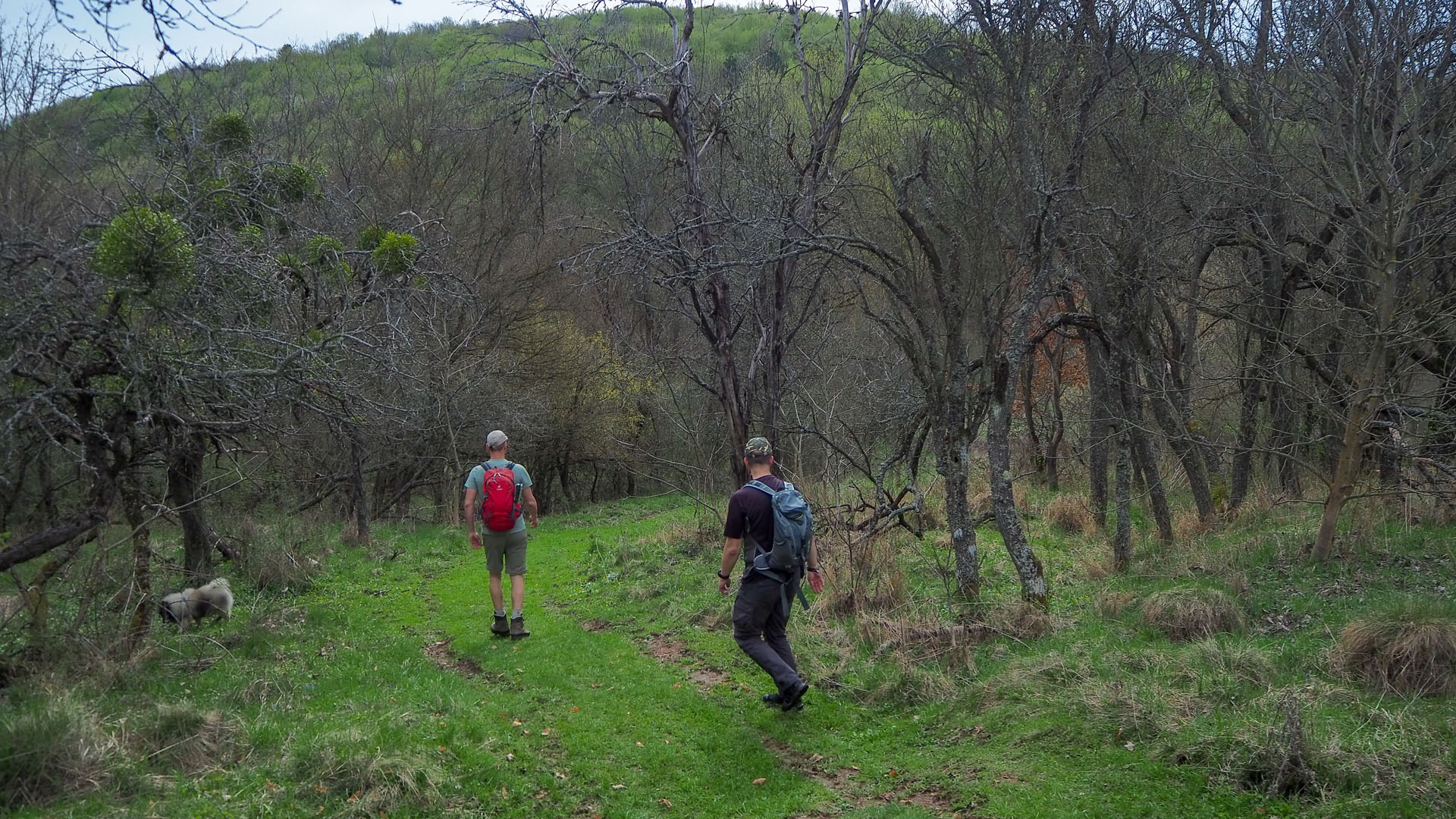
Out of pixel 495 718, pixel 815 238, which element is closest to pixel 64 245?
pixel 495 718

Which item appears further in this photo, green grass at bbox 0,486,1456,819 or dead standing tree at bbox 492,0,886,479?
dead standing tree at bbox 492,0,886,479

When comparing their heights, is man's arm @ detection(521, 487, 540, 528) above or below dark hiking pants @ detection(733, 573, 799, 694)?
A: above

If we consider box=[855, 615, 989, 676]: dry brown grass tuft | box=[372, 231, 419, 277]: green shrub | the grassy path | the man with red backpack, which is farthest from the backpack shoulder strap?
box=[372, 231, 419, 277]: green shrub

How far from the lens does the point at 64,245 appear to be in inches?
254

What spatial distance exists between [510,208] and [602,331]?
4.71 metres

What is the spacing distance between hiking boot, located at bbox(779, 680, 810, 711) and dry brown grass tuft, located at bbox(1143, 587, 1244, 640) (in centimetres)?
302

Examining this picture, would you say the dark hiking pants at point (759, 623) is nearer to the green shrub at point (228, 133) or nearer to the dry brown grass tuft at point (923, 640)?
the dry brown grass tuft at point (923, 640)

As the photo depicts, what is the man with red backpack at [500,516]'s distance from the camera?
9.00m

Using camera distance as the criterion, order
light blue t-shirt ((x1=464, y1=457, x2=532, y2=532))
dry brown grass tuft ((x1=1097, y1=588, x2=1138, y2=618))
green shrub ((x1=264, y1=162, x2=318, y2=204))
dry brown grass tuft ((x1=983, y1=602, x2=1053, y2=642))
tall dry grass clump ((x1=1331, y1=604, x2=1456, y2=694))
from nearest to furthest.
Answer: tall dry grass clump ((x1=1331, y1=604, x2=1456, y2=694)), dry brown grass tuft ((x1=983, y1=602, x2=1053, y2=642)), dry brown grass tuft ((x1=1097, y1=588, x2=1138, y2=618)), light blue t-shirt ((x1=464, y1=457, x2=532, y2=532)), green shrub ((x1=264, y1=162, x2=318, y2=204))

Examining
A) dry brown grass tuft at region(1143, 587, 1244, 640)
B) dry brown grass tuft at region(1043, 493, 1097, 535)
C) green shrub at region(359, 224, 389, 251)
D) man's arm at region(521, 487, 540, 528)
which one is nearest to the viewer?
dry brown grass tuft at region(1143, 587, 1244, 640)

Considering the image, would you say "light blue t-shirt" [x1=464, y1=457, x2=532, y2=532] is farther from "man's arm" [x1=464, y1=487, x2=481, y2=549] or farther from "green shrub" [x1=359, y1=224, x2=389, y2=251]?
"green shrub" [x1=359, y1=224, x2=389, y2=251]

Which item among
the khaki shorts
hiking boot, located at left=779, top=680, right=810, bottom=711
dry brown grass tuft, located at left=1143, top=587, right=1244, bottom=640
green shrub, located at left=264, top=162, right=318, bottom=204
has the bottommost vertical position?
hiking boot, located at left=779, top=680, right=810, bottom=711

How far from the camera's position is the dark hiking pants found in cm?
686

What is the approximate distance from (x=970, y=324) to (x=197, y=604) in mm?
10558
